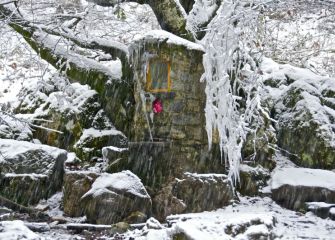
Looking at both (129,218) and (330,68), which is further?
(330,68)

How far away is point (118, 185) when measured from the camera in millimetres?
8227

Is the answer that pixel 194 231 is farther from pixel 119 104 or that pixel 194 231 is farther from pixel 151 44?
pixel 119 104

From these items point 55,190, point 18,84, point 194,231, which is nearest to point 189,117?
point 55,190

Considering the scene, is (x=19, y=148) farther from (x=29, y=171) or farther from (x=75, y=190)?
(x=75, y=190)

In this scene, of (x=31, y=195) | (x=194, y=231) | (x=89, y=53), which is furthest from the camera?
(x=89, y=53)

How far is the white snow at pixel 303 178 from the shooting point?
9.28m

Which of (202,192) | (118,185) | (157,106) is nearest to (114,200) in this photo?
(118,185)

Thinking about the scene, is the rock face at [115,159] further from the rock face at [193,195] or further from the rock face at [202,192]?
the rock face at [202,192]

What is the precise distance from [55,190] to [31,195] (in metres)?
0.68

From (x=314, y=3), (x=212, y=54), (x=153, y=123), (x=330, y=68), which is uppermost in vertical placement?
(x=330, y=68)

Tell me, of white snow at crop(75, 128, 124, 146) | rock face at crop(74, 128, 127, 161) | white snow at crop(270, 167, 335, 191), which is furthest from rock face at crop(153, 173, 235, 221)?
white snow at crop(75, 128, 124, 146)

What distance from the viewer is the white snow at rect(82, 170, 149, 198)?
8148mm

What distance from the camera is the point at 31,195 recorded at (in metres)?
8.90

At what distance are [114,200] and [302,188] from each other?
3908mm
